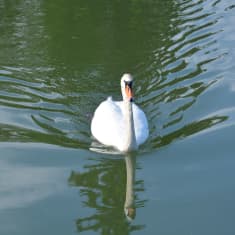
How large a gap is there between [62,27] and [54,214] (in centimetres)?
942

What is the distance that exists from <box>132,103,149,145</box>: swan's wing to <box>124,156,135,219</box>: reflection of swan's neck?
45cm

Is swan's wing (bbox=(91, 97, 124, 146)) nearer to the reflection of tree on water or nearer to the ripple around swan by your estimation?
the ripple around swan

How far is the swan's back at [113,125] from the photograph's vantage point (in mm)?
11086

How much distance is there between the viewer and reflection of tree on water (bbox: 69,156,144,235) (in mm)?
8812

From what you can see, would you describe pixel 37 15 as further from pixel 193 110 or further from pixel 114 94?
pixel 193 110

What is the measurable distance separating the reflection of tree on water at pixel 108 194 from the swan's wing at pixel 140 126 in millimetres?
512

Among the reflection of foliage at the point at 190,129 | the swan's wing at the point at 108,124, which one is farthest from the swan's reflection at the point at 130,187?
the reflection of foliage at the point at 190,129

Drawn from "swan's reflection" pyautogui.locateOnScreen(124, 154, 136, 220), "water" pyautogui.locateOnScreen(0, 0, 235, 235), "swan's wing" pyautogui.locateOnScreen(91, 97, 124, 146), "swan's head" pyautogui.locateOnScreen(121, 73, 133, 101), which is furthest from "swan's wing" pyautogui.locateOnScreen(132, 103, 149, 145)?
"swan's head" pyautogui.locateOnScreen(121, 73, 133, 101)

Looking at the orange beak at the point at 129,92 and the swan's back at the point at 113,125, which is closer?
the orange beak at the point at 129,92

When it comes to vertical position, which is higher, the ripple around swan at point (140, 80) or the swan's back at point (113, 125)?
the ripple around swan at point (140, 80)

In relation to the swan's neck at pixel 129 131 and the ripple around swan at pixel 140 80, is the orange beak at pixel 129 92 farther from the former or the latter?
the ripple around swan at pixel 140 80

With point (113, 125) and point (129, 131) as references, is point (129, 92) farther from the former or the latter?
point (113, 125)

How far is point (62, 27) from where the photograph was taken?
17688 mm

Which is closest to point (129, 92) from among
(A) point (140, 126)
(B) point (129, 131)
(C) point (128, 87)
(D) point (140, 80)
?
(C) point (128, 87)
